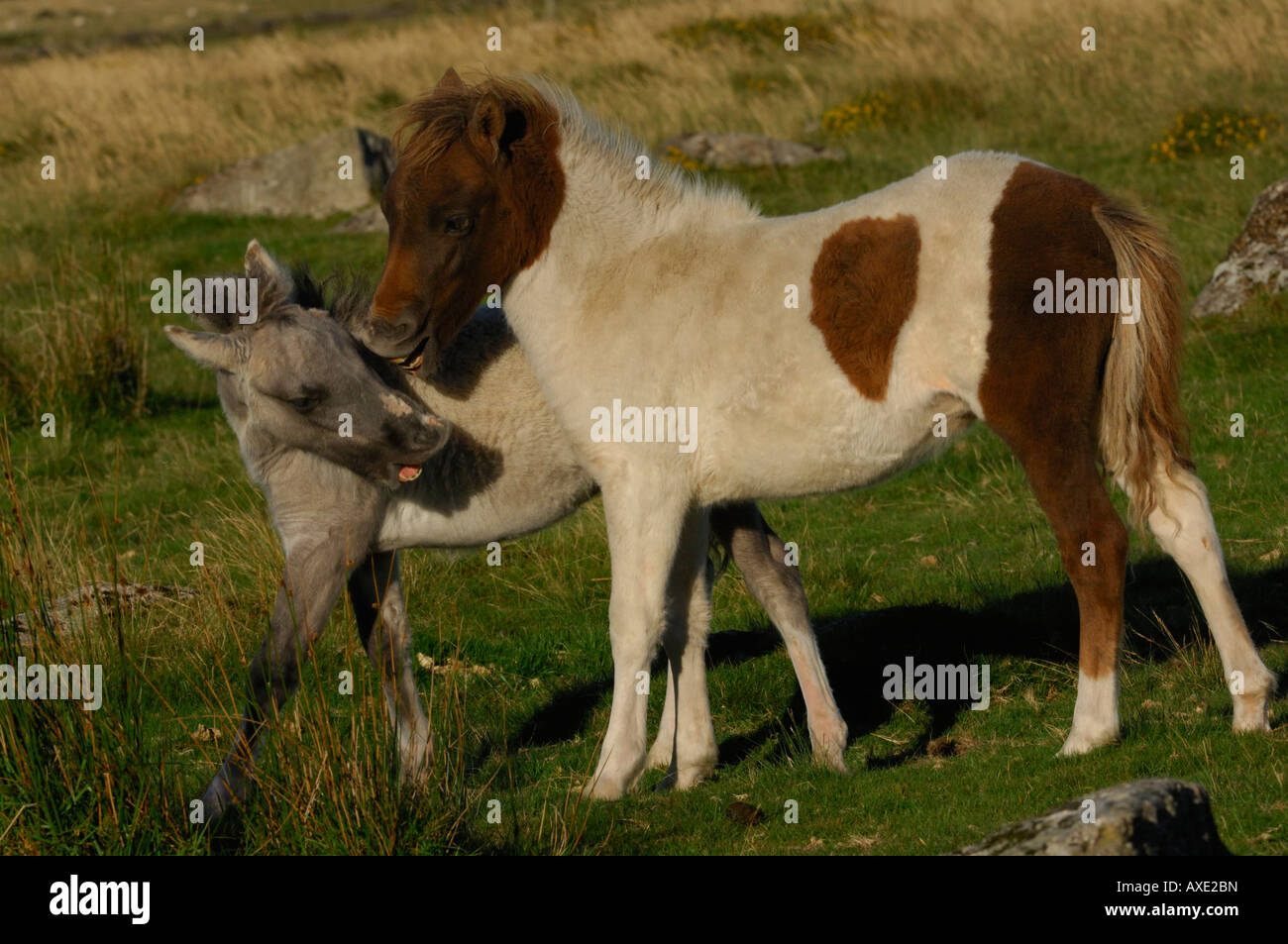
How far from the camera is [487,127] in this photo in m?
6.23

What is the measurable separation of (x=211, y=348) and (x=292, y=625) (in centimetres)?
126

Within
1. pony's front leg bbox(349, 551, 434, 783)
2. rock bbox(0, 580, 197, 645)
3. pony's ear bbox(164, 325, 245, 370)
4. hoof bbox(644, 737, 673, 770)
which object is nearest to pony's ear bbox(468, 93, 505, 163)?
pony's ear bbox(164, 325, 245, 370)

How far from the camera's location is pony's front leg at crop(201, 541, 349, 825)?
21.3 ft

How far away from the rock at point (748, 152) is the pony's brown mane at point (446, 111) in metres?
14.5

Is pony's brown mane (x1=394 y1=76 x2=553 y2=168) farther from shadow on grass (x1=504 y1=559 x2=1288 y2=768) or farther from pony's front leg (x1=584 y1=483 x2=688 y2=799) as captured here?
shadow on grass (x1=504 y1=559 x2=1288 y2=768)

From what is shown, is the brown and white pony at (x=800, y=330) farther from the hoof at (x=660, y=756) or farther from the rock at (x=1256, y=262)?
the rock at (x=1256, y=262)

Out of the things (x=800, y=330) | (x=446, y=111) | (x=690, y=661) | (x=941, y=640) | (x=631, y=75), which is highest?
(x=631, y=75)

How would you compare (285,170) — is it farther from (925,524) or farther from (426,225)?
(426,225)

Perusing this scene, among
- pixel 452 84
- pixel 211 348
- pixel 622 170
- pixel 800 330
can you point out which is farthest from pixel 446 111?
pixel 800 330

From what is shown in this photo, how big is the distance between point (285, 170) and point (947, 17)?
1237cm

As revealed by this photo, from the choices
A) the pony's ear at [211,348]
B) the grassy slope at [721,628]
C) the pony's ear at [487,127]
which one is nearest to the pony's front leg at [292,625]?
the grassy slope at [721,628]

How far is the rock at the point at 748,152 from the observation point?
2062 cm

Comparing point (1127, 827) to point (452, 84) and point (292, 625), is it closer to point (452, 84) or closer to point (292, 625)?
point (292, 625)
